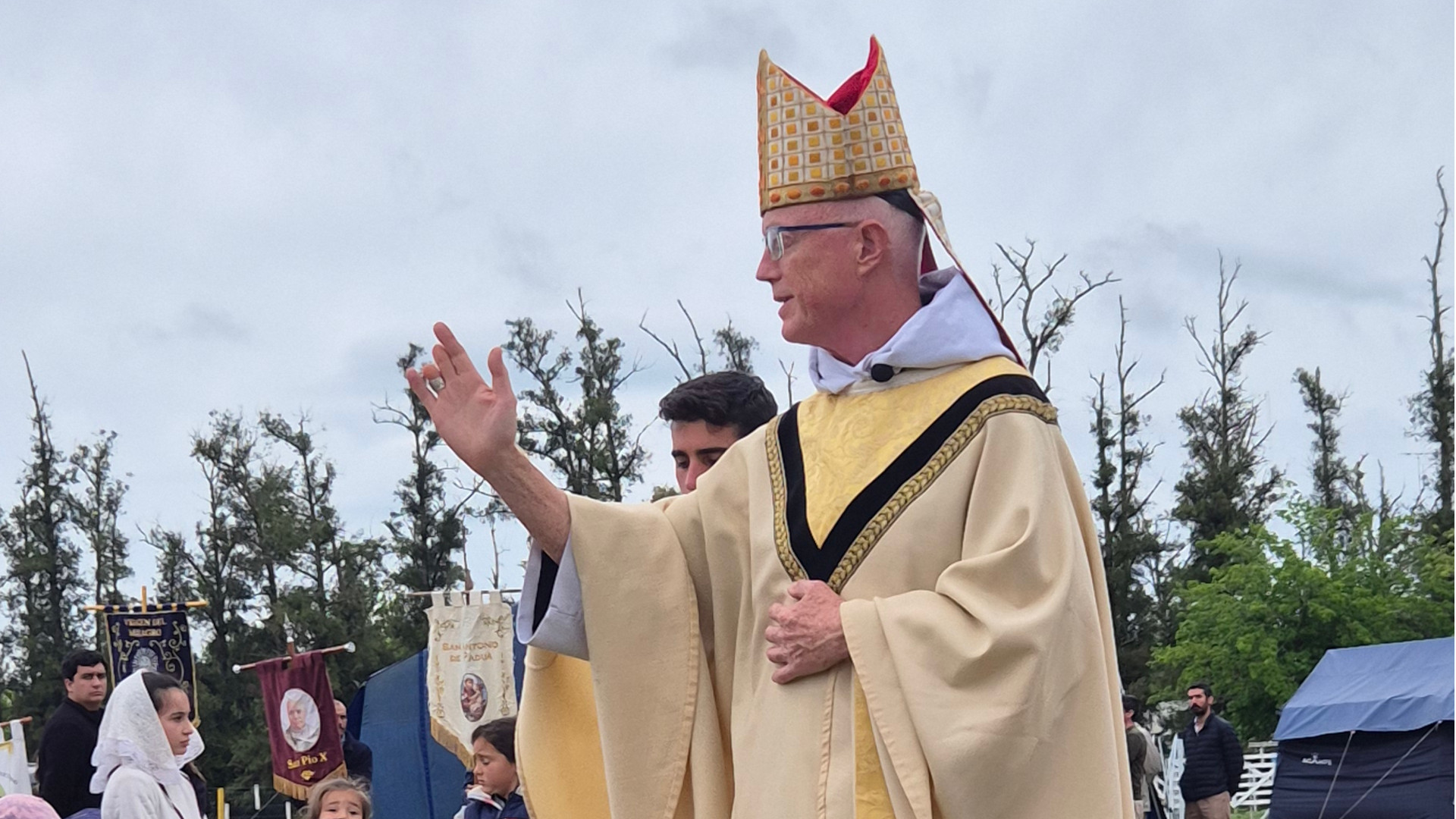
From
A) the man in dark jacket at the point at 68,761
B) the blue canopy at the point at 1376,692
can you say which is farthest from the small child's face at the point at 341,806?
the blue canopy at the point at 1376,692

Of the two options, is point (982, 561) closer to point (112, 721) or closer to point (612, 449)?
point (112, 721)

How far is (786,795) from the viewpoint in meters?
2.65

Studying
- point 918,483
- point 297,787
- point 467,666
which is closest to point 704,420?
point 918,483

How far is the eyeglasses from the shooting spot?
2.86 metres

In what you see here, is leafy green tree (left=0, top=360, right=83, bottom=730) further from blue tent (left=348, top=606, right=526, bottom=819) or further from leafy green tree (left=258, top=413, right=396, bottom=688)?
blue tent (left=348, top=606, right=526, bottom=819)

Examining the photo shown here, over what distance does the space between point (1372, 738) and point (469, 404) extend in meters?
13.3

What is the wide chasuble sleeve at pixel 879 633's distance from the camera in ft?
8.17

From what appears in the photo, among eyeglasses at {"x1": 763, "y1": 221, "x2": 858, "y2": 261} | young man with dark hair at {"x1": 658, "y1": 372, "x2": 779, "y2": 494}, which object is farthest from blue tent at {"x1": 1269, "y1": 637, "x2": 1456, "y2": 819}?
eyeglasses at {"x1": 763, "y1": 221, "x2": 858, "y2": 261}

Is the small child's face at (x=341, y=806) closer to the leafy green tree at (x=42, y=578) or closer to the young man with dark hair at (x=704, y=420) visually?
the young man with dark hair at (x=704, y=420)

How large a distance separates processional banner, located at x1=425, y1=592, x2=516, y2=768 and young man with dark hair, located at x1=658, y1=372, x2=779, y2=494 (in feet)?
33.0

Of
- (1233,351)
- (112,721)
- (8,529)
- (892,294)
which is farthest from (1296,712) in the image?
(8,529)

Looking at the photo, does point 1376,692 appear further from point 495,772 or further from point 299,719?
point 495,772

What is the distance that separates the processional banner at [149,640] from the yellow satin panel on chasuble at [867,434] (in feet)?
42.3

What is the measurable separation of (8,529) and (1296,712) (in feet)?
88.1
